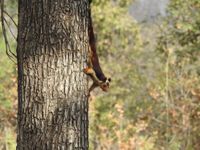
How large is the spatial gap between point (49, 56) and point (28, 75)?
14 cm

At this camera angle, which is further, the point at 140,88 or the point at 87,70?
the point at 140,88

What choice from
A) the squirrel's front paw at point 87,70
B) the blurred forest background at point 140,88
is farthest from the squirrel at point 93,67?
the blurred forest background at point 140,88

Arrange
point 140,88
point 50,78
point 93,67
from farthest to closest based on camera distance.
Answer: point 140,88 < point 93,67 < point 50,78

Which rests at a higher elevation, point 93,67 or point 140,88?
point 140,88

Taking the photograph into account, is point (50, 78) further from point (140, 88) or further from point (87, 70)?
point (140, 88)

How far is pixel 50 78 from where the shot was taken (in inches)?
97.3

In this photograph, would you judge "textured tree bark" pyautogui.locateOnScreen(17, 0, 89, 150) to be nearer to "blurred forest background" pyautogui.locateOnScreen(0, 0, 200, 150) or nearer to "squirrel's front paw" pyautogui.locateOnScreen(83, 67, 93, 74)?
"squirrel's front paw" pyautogui.locateOnScreen(83, 67, 93, 74)

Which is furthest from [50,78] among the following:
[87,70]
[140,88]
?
[140,88]

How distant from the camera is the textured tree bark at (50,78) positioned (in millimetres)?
2463

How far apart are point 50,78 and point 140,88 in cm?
1427

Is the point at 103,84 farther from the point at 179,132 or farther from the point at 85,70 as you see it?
the point at 179,132

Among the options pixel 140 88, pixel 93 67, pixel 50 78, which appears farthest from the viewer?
pixel 140 88

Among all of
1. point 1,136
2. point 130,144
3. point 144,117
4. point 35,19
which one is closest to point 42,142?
point 35,19

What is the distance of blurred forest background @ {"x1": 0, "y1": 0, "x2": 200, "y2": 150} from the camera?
884 centimetres
